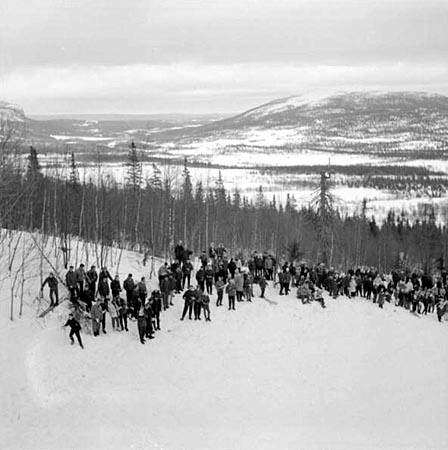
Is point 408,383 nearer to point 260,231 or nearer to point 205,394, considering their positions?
point 205,394

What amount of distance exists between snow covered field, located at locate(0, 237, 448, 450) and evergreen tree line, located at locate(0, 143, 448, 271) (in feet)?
30.3

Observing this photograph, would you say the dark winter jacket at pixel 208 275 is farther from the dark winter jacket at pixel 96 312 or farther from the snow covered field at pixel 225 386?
the dark winter jacket at pixel 96 312

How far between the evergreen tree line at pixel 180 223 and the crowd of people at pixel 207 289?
18.2 feet

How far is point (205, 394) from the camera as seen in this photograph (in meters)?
16.3

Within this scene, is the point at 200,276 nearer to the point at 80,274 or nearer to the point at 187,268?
the point at 187,268

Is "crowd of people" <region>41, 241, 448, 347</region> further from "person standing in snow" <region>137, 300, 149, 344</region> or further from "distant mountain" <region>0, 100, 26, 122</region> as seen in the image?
"distant mountain" <region>0, 100, 26, 122</region>

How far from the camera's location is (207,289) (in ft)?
77.5

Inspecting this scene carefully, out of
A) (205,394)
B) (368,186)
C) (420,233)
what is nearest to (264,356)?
(205,394)

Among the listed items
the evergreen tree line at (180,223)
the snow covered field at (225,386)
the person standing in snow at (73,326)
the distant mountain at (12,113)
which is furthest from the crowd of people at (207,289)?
the distant mountain at (12,113)

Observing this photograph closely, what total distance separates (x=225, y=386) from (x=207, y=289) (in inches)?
283

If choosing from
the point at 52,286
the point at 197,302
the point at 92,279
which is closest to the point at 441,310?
the point at 197,302

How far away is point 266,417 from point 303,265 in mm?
11794

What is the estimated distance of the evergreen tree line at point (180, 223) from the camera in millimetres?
32656

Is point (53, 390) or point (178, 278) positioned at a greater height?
point (178, 278)
